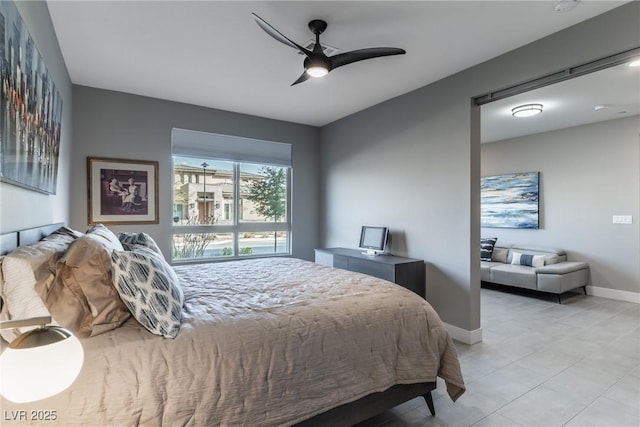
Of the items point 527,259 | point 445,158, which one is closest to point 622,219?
point 527,259

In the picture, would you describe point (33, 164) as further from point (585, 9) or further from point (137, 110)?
point (585, 9)

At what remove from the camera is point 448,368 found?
202 cm

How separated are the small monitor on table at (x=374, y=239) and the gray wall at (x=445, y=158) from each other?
14 centimetres

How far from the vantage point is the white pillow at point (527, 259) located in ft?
16.6

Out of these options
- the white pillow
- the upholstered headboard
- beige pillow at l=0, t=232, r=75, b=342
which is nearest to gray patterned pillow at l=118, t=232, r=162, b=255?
the upholstered headboard

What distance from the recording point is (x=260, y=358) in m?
1.48

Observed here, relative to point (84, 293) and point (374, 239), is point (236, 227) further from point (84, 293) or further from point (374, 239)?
point (84, 293)

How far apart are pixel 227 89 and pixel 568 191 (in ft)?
17.6

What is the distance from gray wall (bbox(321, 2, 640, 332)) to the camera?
8.41 feet

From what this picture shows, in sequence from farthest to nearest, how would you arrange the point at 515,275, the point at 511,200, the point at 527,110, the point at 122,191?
the point at 511,200, the point at 515,275, the point at 527,110, the point at 122,191

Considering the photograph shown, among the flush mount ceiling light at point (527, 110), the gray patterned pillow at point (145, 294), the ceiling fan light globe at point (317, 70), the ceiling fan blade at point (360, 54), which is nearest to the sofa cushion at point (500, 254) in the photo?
the flush mount ceiling light at point (527, 110)

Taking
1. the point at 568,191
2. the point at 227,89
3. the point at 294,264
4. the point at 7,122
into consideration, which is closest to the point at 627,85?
the point at 568,191

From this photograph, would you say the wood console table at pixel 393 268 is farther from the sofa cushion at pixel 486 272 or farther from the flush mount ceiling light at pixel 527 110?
the flush mount ceiling light at pixel 527 110

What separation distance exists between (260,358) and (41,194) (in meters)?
1.81
